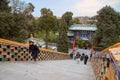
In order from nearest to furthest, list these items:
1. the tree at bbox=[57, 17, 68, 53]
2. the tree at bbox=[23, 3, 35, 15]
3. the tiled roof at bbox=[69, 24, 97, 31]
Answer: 1. the tree at bbox=[23, 3, 35, 15]
2. the tree at bbox=[57, 17, 68, 53]
3. the tiled roof at bbox=[69, 24, 97, 31]

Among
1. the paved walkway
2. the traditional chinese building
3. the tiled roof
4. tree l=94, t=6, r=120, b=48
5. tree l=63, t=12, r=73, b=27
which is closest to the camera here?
the paved walkway

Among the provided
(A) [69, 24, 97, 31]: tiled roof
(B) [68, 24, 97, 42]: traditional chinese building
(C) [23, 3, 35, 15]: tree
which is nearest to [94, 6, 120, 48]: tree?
(C) [23, 3, 35, 15]: tree

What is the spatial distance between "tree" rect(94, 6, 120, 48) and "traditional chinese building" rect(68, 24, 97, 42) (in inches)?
551

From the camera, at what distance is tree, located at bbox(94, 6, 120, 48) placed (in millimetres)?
36219

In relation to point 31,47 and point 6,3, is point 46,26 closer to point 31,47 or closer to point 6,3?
point 6,3

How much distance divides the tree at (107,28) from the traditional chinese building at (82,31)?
14.0m

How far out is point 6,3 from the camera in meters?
30.1

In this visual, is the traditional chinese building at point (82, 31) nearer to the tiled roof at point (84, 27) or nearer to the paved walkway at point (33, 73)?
the tiled roof at point (84, 27)

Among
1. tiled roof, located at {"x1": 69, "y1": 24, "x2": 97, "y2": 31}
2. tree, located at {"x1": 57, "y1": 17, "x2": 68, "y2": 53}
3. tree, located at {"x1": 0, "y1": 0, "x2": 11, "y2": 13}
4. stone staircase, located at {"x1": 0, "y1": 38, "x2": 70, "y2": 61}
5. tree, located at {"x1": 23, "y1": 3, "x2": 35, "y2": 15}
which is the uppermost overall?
tree, located at {"x1": 23, "y1": 3, "x2": 35, "y2": 15}

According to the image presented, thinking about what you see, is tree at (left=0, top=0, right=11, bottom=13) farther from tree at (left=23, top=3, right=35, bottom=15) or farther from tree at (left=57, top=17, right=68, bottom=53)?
tree at (left=57, top=17, right=68, bottom=53)

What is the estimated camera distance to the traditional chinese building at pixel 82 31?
5344 cm

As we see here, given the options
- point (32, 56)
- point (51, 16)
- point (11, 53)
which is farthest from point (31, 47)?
point (51, 16)

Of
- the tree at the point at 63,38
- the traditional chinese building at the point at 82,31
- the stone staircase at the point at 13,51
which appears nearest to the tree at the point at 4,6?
the tree at the point at 63,38

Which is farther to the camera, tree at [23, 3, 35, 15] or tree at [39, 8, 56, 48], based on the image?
tree at [39, 8, 56, 48]
